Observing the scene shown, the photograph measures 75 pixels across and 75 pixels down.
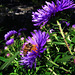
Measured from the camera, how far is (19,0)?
4414 millimetres

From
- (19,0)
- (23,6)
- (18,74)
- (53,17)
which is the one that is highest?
(19,0)

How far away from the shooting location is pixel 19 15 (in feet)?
12.0

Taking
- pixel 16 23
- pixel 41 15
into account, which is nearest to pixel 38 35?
pixel 41 15

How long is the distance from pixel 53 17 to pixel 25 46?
29 centimetres

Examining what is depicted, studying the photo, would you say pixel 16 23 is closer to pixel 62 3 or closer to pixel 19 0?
pixel 19 0

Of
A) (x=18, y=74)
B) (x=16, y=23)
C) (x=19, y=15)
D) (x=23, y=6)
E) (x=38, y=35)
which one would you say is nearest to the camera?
(x=38, y=35)

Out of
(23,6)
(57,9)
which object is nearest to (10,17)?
(23,6)

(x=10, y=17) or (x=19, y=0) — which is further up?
(x=19, y=0)

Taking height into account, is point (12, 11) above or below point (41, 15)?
above

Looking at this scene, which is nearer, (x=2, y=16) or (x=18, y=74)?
(x=18, y=74)

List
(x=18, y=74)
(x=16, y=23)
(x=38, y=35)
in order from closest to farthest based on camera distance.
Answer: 1. (x=38, y=35)
2. (x=18, y=74)
3. (x=16, y=23)

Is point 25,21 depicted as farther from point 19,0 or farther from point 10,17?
point 19,0

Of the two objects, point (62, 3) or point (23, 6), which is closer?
point (62, 3)

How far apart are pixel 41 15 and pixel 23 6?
391cm
